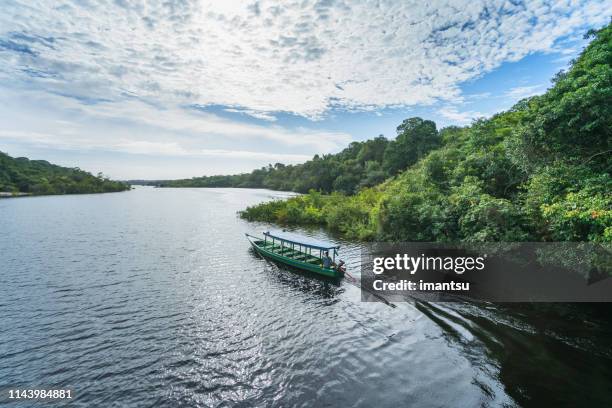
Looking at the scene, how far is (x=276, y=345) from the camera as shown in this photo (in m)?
13.8

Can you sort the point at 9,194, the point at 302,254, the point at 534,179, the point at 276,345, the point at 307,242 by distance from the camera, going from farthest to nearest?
the point at 9,194 → the point at 302,254 → the point at 307,242 → the point at 534,179 → the point at 276,345

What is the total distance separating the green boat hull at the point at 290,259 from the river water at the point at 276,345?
39.1 inches

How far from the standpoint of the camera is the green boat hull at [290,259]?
885 inches

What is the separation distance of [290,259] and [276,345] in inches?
468

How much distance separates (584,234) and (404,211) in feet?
48.3

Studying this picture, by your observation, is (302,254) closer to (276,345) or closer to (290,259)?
(290,259)

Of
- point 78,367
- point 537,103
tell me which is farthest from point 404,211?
point 78,367

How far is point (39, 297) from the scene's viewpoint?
1816 centimetres

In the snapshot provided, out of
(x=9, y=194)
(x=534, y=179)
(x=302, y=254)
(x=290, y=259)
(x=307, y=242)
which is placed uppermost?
(x=534, y=179)

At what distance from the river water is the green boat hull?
0.99 m

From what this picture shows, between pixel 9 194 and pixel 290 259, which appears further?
pixel 9 194

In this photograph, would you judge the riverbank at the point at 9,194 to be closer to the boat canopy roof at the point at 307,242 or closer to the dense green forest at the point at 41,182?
the dense green forest at the point at 41,182

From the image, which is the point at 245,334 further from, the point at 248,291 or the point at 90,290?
the point at 90,290

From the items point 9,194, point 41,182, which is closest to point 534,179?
point 9,194
